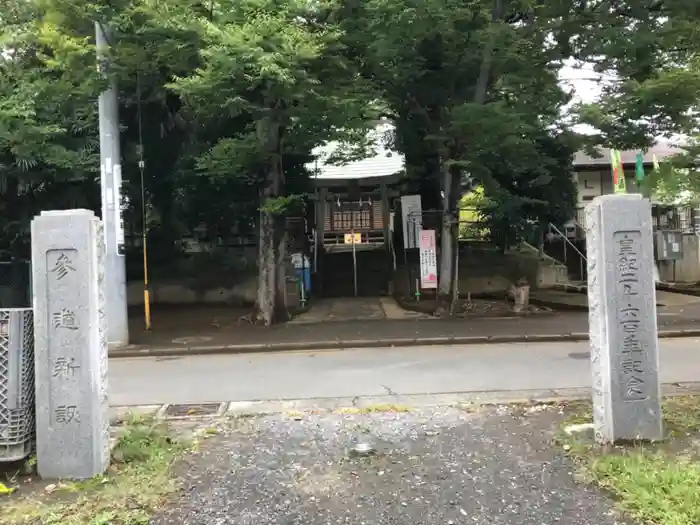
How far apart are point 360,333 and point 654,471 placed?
8.96 meters

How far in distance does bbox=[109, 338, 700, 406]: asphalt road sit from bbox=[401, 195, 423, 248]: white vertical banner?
6927 millimetres

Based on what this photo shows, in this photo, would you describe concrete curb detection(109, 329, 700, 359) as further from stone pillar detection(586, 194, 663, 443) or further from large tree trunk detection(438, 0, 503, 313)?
stone pillar detection(586, 194, 663, 443)

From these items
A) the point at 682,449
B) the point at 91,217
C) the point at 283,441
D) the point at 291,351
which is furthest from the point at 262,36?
the point at 682,449

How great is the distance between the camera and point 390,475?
4.82 m

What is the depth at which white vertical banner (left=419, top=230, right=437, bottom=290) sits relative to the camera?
16250 mm

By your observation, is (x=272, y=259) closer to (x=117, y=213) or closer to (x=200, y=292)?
(x=117, y=213)

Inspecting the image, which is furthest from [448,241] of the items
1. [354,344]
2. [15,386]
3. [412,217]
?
[15,386]

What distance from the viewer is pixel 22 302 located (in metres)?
16.6

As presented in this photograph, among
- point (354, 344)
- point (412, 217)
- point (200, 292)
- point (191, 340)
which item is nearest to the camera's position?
point (354, 344)

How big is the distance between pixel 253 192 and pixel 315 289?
422 cm

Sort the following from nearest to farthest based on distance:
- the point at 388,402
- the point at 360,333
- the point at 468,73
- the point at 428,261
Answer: the point at 388,402 → the point at 360,333 → the point at 468,73 → the point at 428,261

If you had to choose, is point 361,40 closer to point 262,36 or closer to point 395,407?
point 262,36

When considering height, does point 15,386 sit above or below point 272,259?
below

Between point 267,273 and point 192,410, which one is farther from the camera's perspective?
point 267,273
